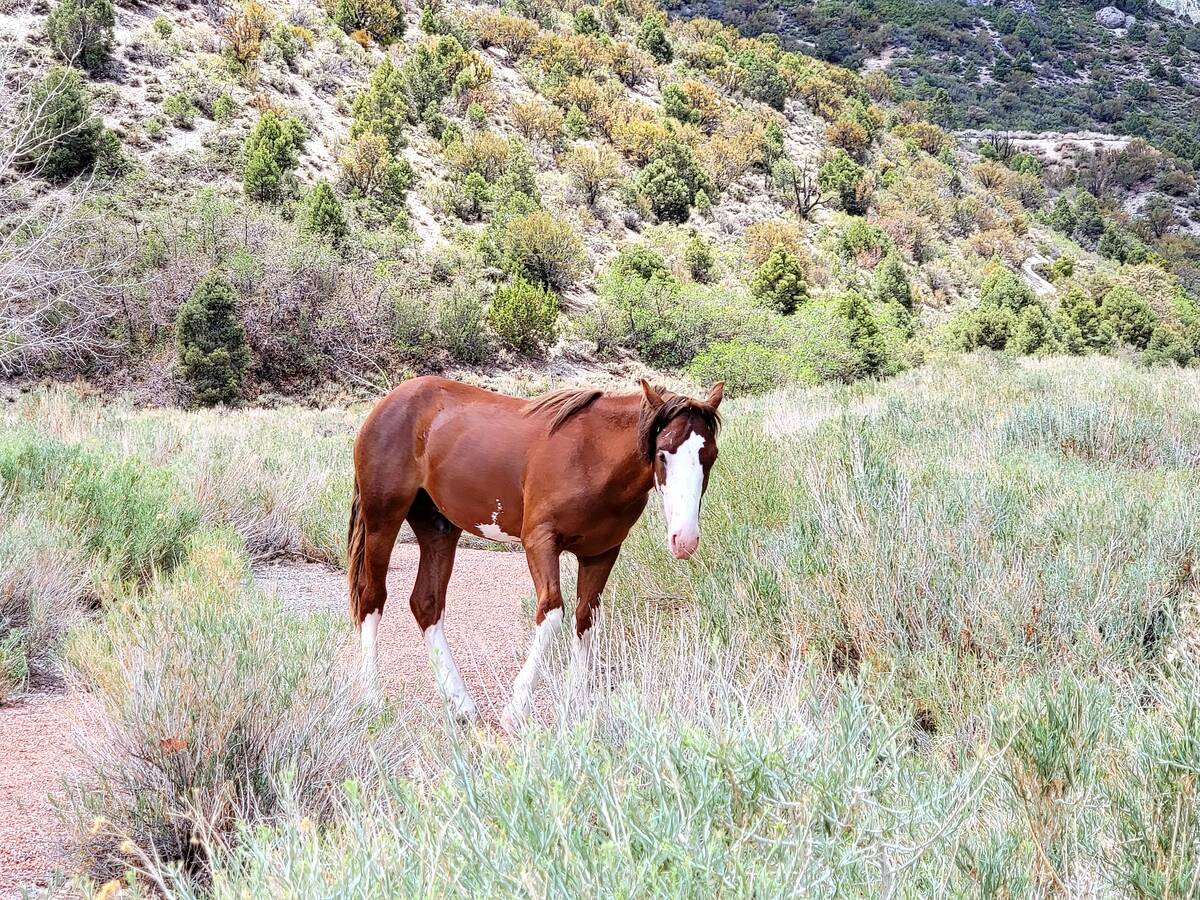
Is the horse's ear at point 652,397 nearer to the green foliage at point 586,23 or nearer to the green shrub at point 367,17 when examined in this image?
the green shrub at point 367,17

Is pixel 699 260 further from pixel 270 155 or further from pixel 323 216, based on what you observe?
pixel 270 155

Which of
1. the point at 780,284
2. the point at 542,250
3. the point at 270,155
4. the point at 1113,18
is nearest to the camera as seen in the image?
the point at 270,155

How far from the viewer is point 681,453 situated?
3.15 meters

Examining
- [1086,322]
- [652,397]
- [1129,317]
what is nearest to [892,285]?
[1086,322]

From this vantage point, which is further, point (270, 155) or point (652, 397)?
point (270, 155)

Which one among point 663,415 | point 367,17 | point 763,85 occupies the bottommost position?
point 663,415

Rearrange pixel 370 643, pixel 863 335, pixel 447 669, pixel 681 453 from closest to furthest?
pixel 681 453, pixel 447 669, pixel 370 643, pixel 863 335

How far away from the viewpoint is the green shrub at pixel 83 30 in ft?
84.9

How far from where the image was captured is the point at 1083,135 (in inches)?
2972

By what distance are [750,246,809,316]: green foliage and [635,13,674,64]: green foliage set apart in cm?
2246

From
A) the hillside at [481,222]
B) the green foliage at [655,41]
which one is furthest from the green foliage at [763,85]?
the green foliage at [655,41]

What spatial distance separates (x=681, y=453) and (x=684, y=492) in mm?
150

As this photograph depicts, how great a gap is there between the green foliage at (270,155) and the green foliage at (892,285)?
865 inches

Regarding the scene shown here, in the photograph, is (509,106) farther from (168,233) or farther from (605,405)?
(605,405)
